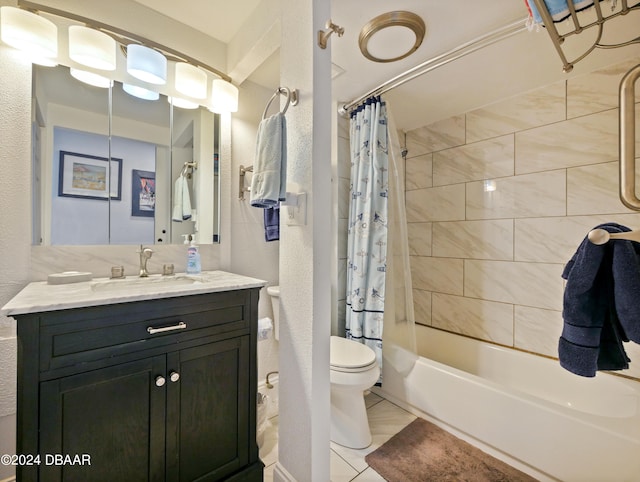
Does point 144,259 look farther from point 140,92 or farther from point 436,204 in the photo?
point 436,204

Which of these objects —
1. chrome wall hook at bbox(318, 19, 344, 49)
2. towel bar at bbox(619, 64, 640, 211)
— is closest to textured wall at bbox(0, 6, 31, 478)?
chrome wall hook at bbox(318, 19, 344, 49)

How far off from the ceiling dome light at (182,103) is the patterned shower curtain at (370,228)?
1122 mm

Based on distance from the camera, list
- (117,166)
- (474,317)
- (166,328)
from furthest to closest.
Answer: (474,317)
(117,166)
(166,328)

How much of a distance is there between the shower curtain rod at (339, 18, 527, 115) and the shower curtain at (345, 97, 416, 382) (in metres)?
0.13

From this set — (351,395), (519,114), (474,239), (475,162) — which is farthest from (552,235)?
(351,395)

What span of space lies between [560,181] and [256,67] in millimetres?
2158

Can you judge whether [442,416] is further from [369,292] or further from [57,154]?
[57,154]

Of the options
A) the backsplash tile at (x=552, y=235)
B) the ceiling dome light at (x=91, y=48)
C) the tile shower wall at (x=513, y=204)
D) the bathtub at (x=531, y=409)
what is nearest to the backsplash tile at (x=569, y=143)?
the tile shower wall at (x=513, y=204)

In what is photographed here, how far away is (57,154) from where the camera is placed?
1.30 metres

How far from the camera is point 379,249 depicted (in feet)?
6.37

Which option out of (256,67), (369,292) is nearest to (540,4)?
(256,67)

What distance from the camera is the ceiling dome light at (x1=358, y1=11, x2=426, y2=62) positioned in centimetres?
137

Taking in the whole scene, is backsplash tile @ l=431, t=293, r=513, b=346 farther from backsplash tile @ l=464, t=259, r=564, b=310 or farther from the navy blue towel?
the navy blue towel

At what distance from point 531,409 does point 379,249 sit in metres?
1.15
